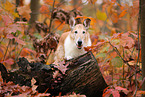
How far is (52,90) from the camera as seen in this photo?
Result: 106 inches

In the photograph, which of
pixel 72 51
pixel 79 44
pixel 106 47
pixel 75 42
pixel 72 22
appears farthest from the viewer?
pixel 72 22

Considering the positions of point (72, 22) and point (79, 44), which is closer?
point (79, 44)

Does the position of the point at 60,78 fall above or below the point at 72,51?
below

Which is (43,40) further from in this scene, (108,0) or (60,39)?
(108,0)

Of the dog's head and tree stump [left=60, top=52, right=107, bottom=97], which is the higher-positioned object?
the dog's head

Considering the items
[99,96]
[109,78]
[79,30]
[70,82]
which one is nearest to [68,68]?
[70,82]

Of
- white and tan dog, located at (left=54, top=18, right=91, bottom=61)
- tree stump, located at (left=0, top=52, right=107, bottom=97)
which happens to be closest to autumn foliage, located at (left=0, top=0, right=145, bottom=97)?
tree stump, located at (left=0, top=52, right=107, bottom=97)

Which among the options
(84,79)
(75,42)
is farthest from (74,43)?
(84,79)

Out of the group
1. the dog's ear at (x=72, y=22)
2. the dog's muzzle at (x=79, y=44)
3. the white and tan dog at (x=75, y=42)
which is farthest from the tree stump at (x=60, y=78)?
the dog's ear at (x=72, y=22)

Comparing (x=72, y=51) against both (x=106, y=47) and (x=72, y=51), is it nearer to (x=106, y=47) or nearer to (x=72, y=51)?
(x=72, y=51)

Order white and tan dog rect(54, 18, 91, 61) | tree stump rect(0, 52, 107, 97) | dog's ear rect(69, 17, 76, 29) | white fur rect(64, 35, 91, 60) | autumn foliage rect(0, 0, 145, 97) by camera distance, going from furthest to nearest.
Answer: dog's ear rect(69, 17, 76, 29)
white fur rect(64, 35, 91, 60)
white and tan dog rect(54, 18, 91, 61)
tree stump rect(0, 52, 107, 97)
autumn foliage rect(0, 0, 145, 97)

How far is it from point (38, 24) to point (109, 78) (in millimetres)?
2732

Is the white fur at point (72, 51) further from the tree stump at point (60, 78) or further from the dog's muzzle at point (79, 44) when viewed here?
the tree stump at point (60, 78)

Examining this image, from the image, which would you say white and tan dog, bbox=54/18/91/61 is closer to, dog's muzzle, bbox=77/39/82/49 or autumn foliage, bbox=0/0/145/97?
dog's muzzle, bbox=77/39/82/49
